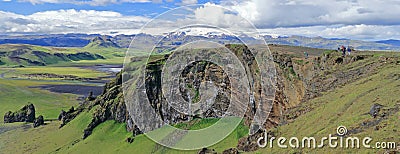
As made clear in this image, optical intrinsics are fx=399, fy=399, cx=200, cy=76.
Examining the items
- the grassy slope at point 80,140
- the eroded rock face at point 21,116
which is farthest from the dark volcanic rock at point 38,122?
the eroded rock face at point 21,116

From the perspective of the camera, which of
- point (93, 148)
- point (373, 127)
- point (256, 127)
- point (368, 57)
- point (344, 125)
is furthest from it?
point (93, 148)

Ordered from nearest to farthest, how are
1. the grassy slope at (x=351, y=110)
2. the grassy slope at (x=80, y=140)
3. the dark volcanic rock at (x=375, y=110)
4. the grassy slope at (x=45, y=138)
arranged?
the grassy slope at (x=351, y=110)
the dark volcanic rock at (x=375, y=110)
the grassy slope at (x=80, y=140)
the grassy slope at (x=45, y=138)

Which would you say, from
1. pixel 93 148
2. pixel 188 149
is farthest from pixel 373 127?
pixel 93 148

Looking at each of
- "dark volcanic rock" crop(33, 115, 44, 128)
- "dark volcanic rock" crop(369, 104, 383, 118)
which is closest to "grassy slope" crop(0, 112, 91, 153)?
"dark volcanic rock" crop(33, 115, 44, 128)

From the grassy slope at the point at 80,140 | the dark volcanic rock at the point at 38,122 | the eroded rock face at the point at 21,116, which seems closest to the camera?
the grassy slope at the point at 80,140

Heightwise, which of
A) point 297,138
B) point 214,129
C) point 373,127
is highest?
point 373,127

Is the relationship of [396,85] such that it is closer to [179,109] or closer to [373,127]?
[373,127]

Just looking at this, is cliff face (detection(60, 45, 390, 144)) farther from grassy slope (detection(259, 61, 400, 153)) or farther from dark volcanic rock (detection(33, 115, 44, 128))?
dark volcanic rock (detection(33, 115, 44, 128))

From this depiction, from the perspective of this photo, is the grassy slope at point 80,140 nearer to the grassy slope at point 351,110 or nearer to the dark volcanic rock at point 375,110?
the grassy slope at point 351,110

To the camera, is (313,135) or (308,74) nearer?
(313,135)

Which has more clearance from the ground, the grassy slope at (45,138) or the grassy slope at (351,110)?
the grassy slope at (351,110)
